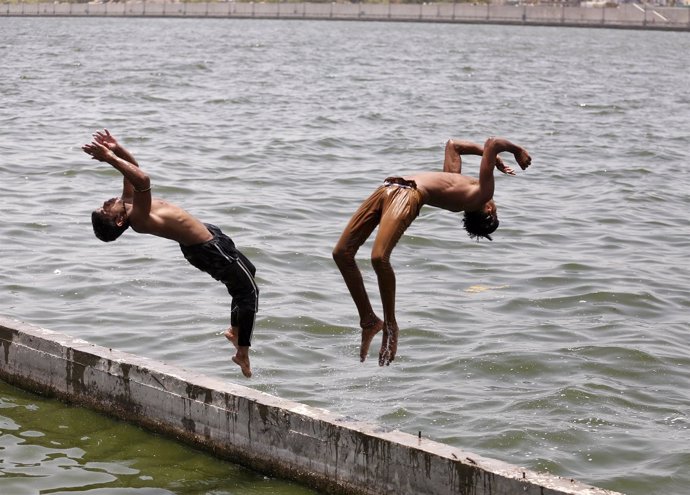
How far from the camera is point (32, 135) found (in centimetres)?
3175

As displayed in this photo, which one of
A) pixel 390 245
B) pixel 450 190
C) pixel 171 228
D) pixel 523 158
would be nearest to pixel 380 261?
pixel 390 245

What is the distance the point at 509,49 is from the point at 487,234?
64867mm

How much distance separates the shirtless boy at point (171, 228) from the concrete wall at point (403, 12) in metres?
95.4

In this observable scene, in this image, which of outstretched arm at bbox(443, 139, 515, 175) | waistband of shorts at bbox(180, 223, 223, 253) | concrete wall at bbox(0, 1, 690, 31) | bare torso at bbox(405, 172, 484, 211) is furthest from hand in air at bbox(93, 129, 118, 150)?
concrete wall at bbox(0, 1, 690, 31)

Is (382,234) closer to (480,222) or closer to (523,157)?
(480,222)

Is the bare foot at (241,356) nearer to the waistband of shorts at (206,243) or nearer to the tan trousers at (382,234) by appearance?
the waistband of shorts at (206,243)

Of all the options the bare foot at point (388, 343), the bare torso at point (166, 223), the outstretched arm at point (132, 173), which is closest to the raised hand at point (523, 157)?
the bare foot at point (388, 343)

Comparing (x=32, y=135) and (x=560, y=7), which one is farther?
(x=560, y=7)

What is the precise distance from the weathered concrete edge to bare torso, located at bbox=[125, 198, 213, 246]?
4.02 ft

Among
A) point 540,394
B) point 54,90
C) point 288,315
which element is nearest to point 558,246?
point 288,315

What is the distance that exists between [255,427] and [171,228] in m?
1.65

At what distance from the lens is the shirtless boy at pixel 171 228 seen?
973 cm

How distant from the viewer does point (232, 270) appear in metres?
10.4

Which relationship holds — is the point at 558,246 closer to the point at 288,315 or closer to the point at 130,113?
the point at 288,315
